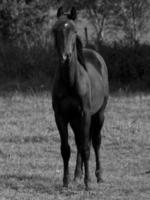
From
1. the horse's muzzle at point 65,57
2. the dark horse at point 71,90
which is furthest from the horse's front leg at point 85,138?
the horse's muzzle at point 65,57

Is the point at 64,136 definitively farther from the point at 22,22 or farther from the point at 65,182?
the point at 22,22

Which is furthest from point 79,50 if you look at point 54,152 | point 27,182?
point 54,152

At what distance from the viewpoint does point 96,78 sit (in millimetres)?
8695

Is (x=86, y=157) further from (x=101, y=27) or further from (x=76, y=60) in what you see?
(x=101, y=27)

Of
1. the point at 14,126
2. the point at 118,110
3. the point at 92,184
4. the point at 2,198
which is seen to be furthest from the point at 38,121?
the point at 2,198

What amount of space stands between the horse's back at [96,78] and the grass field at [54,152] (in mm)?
1160

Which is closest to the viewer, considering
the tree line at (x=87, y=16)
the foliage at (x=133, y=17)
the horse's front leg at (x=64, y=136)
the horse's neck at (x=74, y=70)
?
the horse's neck at (x=74, y=70)

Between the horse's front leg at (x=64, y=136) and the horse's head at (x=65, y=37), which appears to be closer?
the horse's head at (x=65, y=37)

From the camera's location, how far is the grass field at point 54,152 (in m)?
7.85

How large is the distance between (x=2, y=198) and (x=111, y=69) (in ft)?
47.3

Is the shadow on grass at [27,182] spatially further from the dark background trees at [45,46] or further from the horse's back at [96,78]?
the dark background trees at [45,46]

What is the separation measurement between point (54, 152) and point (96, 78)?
277 cm

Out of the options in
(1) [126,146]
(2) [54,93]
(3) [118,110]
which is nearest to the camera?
(2) [54,93]

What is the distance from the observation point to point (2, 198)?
7246 mm
